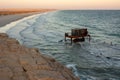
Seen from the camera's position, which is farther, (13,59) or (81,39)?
(81,39)

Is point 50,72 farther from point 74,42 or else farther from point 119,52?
point 74,42

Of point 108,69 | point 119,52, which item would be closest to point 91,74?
point 108,69

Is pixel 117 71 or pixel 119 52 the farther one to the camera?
pixel 119 52

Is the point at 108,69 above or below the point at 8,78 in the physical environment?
below

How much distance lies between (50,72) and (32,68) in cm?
105

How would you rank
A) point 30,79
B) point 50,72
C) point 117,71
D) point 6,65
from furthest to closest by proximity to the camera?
point 117,71, point 6,65, point 50,72, point 30,79

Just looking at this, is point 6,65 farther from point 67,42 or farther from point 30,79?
point 67,42

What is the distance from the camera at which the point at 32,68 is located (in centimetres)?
1055

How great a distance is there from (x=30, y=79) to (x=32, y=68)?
59.8 inches

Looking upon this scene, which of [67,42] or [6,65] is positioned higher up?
[6,65]

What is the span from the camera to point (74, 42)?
2900cm

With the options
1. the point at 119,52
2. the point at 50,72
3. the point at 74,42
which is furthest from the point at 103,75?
the point at 74,42

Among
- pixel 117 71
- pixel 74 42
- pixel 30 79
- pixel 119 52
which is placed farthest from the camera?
pixel 74 42

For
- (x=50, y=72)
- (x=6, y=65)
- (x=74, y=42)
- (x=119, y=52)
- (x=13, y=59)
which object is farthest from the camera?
(x=74, y=42)
